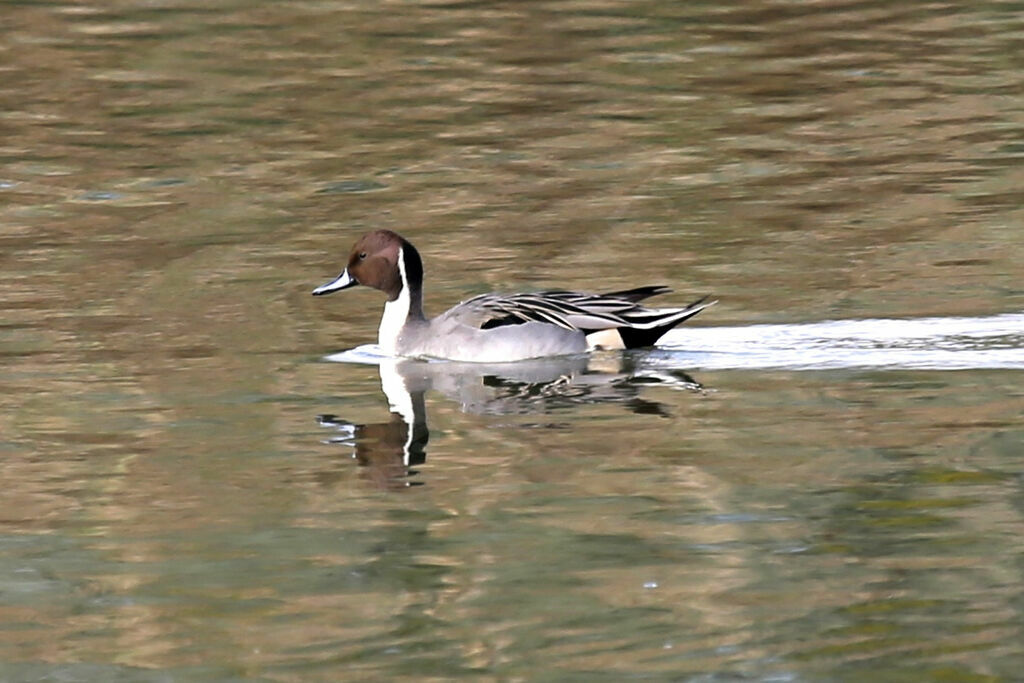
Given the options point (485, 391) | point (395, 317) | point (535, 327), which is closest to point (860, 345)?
point (535, 327)

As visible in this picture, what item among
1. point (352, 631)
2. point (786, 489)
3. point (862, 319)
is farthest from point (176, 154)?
point (352, 631)

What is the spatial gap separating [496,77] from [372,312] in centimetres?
789

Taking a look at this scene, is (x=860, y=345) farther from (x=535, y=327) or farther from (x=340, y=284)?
(x=340, y=284)

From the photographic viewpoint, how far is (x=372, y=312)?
41.5 feet

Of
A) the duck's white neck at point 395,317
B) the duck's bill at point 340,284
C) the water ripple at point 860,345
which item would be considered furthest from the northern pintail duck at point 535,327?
the duck's bill at point 340,284

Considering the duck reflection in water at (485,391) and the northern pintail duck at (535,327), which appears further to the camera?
the northern pintail duck at (535,327)

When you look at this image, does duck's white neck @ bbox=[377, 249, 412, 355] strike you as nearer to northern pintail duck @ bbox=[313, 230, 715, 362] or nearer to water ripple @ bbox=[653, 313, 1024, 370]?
northern pintail duck @ bbox=[313, 230, 715, 362]

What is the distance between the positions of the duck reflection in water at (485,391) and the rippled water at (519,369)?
0.11ft

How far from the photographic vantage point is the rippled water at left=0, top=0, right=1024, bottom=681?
6.45 metres

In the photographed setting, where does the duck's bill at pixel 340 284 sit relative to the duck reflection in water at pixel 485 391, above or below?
above

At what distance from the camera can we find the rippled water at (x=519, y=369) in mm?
6445

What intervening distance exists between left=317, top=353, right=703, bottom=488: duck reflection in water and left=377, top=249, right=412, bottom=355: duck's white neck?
112 millimetres

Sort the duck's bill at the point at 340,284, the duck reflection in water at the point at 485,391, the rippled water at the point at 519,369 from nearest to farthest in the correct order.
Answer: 1. the rippled water at the point at 519,369
2. the duck reflection in water at the point at 485,391
3. the duck's bill at the point at 340,284

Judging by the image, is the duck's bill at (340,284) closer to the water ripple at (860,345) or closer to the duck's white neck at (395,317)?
the duck's white neck at (395,317)
